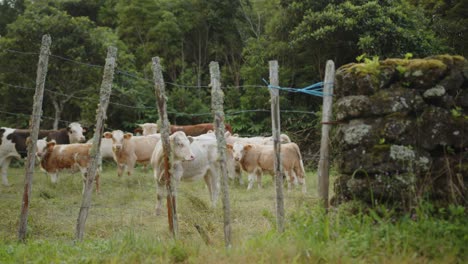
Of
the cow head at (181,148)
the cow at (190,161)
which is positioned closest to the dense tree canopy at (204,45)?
the cow at (190,161)

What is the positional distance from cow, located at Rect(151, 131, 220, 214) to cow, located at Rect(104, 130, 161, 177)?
4481 millimetres

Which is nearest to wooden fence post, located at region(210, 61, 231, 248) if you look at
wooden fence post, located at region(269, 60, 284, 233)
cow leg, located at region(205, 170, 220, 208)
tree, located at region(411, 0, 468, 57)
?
wooden fence post, located at region(269, 60, 284, 233)

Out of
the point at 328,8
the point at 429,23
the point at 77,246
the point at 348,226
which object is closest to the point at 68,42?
the point at 328,8

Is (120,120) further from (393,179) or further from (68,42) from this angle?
(393,179)

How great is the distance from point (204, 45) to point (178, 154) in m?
22.7

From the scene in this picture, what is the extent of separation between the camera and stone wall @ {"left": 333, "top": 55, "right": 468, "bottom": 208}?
5.50 m

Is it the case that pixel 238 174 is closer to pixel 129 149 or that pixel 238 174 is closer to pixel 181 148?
pixel 129 149

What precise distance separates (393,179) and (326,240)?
→ 989 millimetres

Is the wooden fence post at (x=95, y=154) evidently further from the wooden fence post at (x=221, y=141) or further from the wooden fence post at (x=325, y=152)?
the wooden fence post at (x=325, y=152)

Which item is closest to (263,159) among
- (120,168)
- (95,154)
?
(120,168)

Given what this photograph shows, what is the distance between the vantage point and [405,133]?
18.5 feet

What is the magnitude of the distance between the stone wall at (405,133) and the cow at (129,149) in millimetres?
11258

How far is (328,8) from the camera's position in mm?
21578

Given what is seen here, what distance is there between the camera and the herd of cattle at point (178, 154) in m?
11.1
